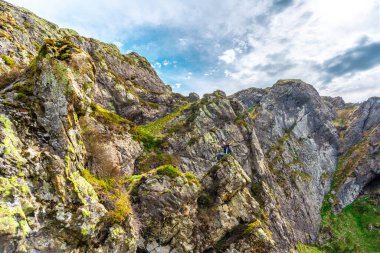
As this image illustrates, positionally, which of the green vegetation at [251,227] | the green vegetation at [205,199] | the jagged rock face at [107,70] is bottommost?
the green vegetation at [251,227]

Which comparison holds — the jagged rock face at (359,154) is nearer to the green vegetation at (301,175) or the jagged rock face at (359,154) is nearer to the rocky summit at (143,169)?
the rocky summit at (143,169)

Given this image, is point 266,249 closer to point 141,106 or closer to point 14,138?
point 14,138

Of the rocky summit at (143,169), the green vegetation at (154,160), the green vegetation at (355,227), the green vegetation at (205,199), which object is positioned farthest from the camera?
the green vegetation at (355,227)

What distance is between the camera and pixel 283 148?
8581 centimetres

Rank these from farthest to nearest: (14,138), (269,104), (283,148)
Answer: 1. (269,104)
2. (283,148)
3. (14,138)

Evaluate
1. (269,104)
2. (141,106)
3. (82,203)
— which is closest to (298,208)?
(269,104)

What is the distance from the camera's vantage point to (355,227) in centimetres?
7356

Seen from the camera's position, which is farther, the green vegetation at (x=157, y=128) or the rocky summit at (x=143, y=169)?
the green vegetation at (x=157, y=128)

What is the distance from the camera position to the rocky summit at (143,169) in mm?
22094

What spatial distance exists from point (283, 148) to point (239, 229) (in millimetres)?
55093

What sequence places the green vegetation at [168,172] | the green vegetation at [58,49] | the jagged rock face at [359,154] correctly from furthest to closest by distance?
the jagged rock face at [359,154]
the green vegetation at [168,172]
the green vegetation at [58,49]

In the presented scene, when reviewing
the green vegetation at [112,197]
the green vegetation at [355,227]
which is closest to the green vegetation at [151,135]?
the green vegetation at [112,197]

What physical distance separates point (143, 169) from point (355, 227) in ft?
212

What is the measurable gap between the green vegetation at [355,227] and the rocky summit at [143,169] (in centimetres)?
37
